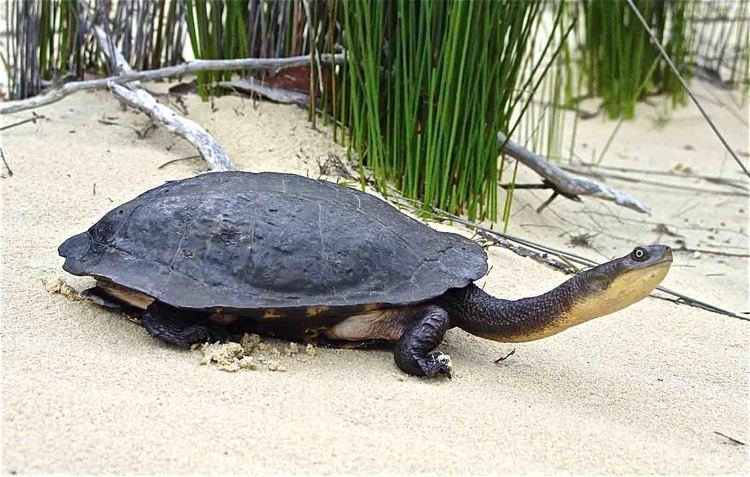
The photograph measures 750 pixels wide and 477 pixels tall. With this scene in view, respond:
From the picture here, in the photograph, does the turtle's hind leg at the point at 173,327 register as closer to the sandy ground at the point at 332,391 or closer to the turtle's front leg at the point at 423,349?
the sandy ground at the point at 332,391

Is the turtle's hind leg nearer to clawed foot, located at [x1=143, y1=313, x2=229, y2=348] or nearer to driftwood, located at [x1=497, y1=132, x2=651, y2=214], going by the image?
clawed foot, located at [x1=143, y1=313, x2=229, y2=348]

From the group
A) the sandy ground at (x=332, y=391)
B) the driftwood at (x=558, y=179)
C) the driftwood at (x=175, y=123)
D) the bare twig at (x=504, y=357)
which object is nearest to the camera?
the sandy ground at (x=332, y=391)

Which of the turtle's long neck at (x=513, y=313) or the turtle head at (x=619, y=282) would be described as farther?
the turtle's long neck at (x=513, y=313)

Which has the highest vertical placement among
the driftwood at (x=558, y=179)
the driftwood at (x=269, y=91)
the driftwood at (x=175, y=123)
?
the driftwood at (x=269, y=91)

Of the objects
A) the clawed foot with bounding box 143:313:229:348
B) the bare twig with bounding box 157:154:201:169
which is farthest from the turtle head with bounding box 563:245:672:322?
the bare twig with bounding box 157:154:201:169

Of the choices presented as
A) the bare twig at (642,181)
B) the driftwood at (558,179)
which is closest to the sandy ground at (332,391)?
the driftwood at (558,179)

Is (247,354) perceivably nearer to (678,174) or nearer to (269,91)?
(269,91)
